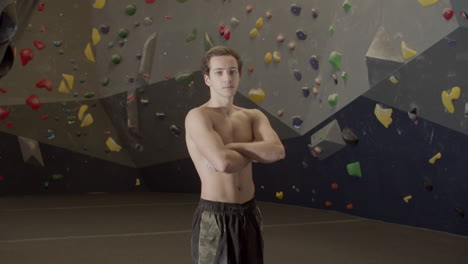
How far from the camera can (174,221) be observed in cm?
451

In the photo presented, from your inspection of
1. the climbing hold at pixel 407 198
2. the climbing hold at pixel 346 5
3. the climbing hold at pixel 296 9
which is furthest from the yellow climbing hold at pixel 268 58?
A: the climbing hold at pixel 407 198

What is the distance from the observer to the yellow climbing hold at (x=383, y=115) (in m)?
4.15

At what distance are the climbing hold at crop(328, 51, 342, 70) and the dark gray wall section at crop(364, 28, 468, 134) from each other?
38cm

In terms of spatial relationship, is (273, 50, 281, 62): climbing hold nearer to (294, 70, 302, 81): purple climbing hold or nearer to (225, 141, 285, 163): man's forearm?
(294, 70, 302, 81): purple climbing hold

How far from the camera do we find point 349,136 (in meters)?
4.46

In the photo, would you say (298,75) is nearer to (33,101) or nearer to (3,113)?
(33,101)

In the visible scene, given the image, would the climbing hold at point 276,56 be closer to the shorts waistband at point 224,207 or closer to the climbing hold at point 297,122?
the climbing hold at point 297,122

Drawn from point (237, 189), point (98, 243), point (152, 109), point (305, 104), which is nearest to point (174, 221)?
point (98, 243)

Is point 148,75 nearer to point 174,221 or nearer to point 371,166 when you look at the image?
point 174,221

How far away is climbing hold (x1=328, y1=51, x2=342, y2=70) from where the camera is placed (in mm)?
4504

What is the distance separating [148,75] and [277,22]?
61.1 inches

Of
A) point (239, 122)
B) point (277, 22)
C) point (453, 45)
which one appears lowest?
point (239, 122)

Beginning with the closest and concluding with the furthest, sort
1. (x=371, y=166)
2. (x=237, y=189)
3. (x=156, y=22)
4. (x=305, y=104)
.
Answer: (x=237, y=189), (x=371, y=166), (x=305, y=104), (x=156, y=22)

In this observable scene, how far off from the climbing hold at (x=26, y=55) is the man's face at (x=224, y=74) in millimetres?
4515
